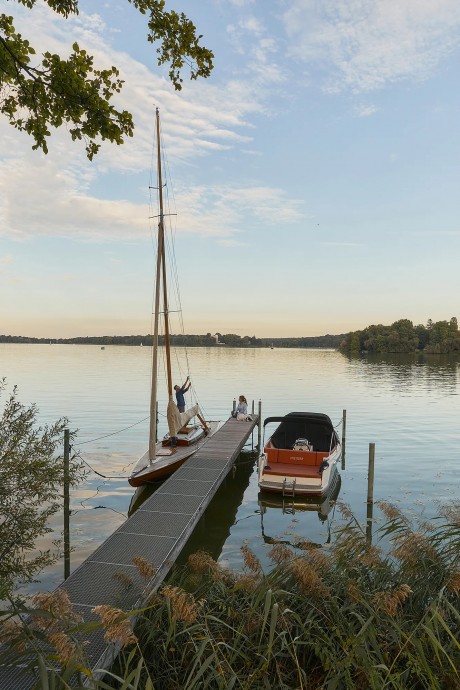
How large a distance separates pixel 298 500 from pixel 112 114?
47.8ft

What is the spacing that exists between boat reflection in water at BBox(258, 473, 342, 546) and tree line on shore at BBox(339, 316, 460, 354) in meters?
144

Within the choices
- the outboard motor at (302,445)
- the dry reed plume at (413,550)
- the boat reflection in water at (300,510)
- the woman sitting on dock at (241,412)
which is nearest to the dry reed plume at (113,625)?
the dry reed plume at (413,550)

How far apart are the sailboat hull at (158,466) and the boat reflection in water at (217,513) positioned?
2.76 ft

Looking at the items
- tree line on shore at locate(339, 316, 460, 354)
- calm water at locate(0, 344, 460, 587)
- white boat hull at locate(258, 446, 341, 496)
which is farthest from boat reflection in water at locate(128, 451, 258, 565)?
tree line on shore at locate(339, 316, 460, 354)

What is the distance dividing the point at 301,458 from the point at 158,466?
5.17 m

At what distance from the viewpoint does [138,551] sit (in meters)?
10.4

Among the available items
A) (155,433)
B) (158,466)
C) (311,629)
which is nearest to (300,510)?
(158,466)

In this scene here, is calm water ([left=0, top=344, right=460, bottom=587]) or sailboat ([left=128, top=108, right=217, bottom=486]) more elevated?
sailboat ([left=128, top=108, right=217, bottom=486])

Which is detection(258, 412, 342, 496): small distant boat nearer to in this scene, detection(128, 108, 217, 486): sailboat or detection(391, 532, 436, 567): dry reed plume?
detection(128, 108, 217, 486): sailboat

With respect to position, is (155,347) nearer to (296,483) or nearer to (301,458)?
(301,458)

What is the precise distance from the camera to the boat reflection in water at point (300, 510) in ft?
47.7

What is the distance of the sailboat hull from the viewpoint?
1670 cm

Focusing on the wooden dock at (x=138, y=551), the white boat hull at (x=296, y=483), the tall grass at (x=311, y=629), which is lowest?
the white boat hull at (x=296, y=483)

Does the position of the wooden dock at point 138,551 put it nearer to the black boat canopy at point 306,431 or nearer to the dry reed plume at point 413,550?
the black boat canopy at point 306,431
